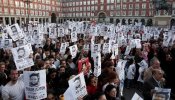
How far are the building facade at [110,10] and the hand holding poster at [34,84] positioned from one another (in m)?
62.2

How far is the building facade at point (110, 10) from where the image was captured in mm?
76250

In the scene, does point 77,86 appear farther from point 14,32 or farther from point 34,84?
point 14,32

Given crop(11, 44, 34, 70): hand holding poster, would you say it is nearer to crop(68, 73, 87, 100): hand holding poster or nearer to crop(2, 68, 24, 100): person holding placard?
crop(2, 68, 24, 100): person holding placard

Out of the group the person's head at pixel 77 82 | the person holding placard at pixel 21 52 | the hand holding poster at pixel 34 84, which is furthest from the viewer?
the person holding placard at pixel 21 52

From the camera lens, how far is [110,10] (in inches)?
3342

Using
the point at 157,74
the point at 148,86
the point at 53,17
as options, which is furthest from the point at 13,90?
the point at 53,17

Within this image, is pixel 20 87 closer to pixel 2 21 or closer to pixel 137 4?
pixel 2 21

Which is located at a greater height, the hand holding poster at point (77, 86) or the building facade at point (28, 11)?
the building facade at point (28, 11)

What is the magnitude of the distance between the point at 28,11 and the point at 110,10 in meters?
30.1

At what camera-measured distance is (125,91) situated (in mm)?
10805

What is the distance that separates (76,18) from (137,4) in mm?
28577

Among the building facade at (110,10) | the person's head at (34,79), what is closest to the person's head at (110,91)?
the person's head at (34,79)

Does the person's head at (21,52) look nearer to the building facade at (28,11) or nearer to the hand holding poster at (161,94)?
the hand holding poster at (161,94)

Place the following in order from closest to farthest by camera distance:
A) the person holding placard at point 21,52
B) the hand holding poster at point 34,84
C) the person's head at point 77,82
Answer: the person's head at point 77,82, the hand holding poster at point 34,84, the person holding placard at point 21,52
